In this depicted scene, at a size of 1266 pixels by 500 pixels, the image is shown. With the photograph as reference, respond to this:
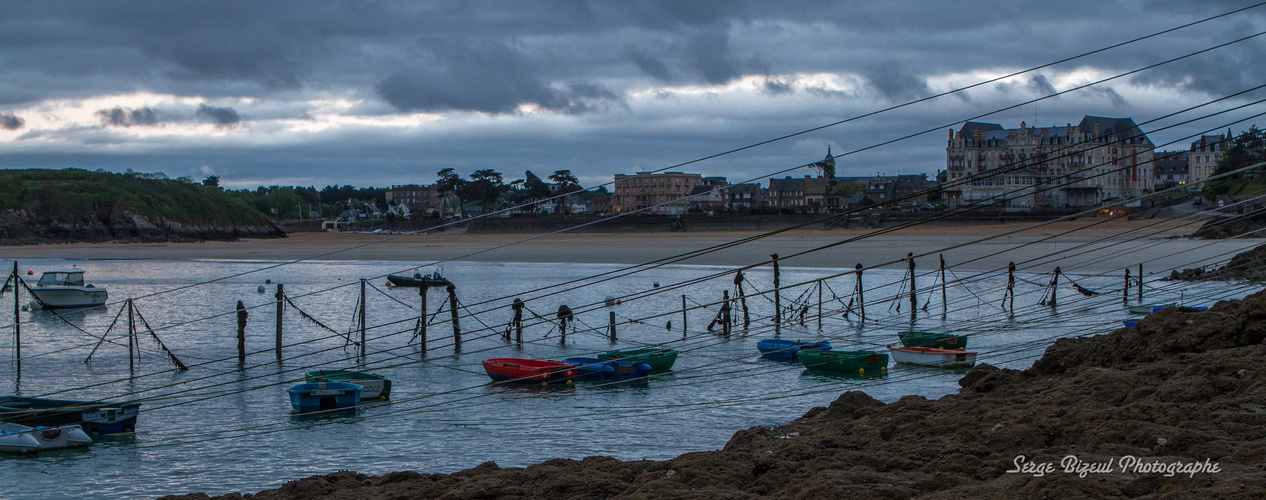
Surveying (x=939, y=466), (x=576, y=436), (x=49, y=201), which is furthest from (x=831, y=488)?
(x=49, y=201)

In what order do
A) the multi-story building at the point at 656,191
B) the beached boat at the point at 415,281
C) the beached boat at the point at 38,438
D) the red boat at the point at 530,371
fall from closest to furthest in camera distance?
the beached boat at the point at 38,438 < the red boat at the point at 530,371 < the beached boat at the point at 415,281 < the multi-story building at the point at 656,191

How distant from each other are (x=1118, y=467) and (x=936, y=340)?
63.2 feet

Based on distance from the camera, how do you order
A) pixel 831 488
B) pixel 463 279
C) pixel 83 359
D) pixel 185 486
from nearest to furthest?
pixel 831 488
pixel 185 486
pixel 83 359
pixel 463 279

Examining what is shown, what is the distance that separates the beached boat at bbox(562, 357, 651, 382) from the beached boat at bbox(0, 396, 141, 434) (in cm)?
1086

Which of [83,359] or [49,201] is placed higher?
[49,201]

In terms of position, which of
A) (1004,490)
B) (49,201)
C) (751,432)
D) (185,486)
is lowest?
(185,486)

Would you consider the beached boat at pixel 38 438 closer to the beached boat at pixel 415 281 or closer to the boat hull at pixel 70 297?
the boat hull at pixel 70 297

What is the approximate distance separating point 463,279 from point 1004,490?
56.9 m

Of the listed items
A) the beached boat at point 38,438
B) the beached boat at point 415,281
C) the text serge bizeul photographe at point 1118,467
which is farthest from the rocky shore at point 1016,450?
the beached boat at point 415,281

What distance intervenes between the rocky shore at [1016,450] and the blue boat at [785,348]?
12.5 meters

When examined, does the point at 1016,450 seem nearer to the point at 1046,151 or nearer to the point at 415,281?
the point at 415,281

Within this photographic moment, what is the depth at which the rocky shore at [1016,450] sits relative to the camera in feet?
25.1

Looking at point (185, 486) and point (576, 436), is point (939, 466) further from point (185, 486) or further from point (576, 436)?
point (185, 486)

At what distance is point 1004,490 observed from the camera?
729cm
